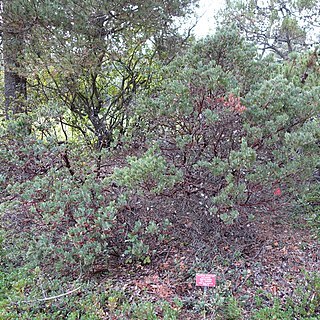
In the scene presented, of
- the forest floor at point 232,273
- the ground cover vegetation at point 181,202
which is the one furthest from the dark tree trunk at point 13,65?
the forest floor at point 232,273

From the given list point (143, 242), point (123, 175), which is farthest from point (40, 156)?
point (143, 242)

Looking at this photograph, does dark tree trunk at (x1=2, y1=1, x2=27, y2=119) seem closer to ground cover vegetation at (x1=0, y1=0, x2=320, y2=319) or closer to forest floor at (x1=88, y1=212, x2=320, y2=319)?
ground cover vegetation at (x1=0, y1=0, x2=320, y2=319)

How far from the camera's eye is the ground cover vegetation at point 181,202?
9.14ft

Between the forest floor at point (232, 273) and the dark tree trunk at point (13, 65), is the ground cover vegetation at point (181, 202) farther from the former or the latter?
the dark tree trunk at point (13, 65)

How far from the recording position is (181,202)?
3.35 meters

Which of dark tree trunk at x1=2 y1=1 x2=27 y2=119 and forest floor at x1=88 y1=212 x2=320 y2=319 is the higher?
dark tree trunk at x1=2 y1=1 x2=27 y2=119

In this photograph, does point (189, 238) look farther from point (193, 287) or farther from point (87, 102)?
point (87, 102)

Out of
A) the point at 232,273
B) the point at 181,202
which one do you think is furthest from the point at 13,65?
the point at 232,273

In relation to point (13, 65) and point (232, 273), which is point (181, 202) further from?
point (13, 65)

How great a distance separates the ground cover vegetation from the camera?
2.79 m

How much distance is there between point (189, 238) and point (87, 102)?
10.6 ft

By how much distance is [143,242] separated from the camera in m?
3.11

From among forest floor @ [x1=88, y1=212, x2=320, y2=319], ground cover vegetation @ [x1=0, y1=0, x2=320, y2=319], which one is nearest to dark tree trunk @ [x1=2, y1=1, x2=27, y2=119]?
ground cover vegetation @ [x1=0, y1=0, x2=320, y2=319]

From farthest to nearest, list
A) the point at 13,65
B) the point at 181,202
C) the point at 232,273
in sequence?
the point at 13,65, the point at 181,202, the point at 232,273
